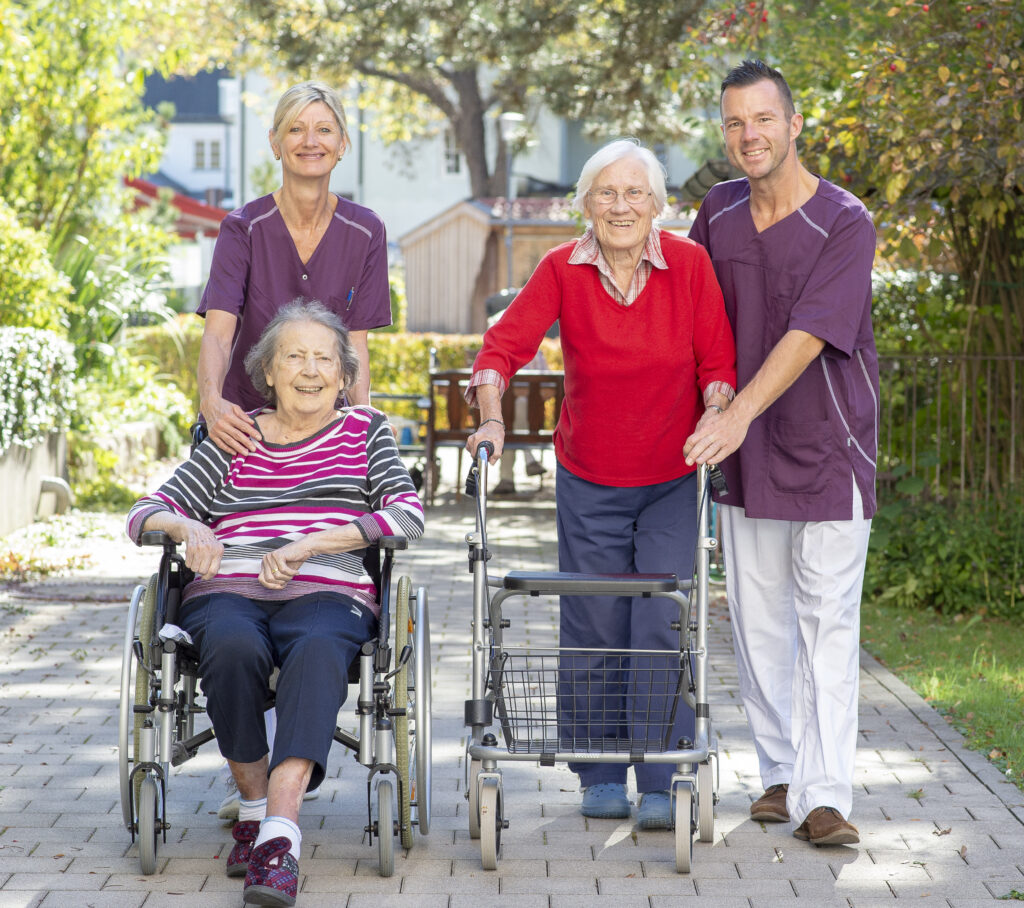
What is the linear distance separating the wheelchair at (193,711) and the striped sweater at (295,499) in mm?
112

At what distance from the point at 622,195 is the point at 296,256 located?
1046 mm

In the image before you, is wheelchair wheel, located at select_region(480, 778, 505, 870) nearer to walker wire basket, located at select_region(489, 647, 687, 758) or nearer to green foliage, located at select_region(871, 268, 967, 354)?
walker wire basket, located at select_region(489, 647, 687, 758)

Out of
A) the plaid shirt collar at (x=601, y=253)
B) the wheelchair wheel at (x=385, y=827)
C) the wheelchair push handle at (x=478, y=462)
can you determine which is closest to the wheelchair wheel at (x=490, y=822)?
the wheelchair wheel at (x=385, y=827)

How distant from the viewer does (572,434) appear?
414 cm

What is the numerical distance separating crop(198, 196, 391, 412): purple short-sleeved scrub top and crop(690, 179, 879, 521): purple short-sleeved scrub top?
1056mm

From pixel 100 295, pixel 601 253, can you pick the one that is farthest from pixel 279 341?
pixel 100 295

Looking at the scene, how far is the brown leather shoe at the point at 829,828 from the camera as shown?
3885 millimetres

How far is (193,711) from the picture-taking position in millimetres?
3775

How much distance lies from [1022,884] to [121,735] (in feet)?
7.59

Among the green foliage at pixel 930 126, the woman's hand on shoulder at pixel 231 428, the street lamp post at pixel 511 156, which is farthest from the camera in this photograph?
the street lamp post at pixel 511 156

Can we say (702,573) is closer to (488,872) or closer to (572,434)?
(572,434)

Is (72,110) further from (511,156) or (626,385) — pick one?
(511,156)

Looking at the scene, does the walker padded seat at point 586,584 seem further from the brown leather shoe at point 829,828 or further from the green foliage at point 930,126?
the green foliage at point 930,126

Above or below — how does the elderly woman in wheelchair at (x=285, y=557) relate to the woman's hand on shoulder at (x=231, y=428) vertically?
below
